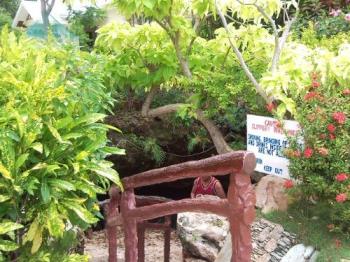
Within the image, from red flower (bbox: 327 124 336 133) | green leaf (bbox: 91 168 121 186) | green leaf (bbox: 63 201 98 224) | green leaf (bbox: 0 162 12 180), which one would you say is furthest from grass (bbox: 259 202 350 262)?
green leaf (bbox: 0 162 12 180)

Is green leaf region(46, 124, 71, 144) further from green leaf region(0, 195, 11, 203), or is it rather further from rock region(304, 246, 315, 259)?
rock region(304, 246, 315, 259)

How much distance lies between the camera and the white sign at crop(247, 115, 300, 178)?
12.9ft

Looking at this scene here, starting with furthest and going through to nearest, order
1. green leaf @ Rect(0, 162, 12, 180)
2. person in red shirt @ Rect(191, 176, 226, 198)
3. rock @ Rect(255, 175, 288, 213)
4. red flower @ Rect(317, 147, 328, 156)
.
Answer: person in red shirt @ Rect(191, 176, 226, 198), rock @ Rect(255, 175, 288, 213), red flower @ Rect(317, 147, 328, 156), green leaf @ Rect(0, 162, 12, 180)

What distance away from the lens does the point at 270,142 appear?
4.07 meters

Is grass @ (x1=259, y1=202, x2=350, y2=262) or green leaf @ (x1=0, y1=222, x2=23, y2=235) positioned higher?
green leaf @ (x1=0, y1=222, x2=23, y2=235)

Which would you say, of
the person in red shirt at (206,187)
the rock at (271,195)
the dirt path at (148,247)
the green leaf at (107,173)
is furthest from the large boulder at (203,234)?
the green leaf at (107,173)

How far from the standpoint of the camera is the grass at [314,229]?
3.45 metres

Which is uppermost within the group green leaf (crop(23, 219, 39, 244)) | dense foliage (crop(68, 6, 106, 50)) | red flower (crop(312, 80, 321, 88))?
dense foliage (crop(68, 6, 106, 50))

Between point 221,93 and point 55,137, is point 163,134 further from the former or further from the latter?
point 55,137

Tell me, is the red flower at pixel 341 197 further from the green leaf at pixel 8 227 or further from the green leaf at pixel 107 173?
the green leaf at pixel 8 227

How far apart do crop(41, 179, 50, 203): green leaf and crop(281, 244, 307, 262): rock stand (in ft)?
6.02

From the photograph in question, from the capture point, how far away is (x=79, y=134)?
267cm

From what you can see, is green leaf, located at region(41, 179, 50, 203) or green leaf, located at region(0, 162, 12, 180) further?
green leaf, located at region(41, 179, 50, 203)

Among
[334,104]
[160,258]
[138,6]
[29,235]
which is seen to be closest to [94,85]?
[138,6]
